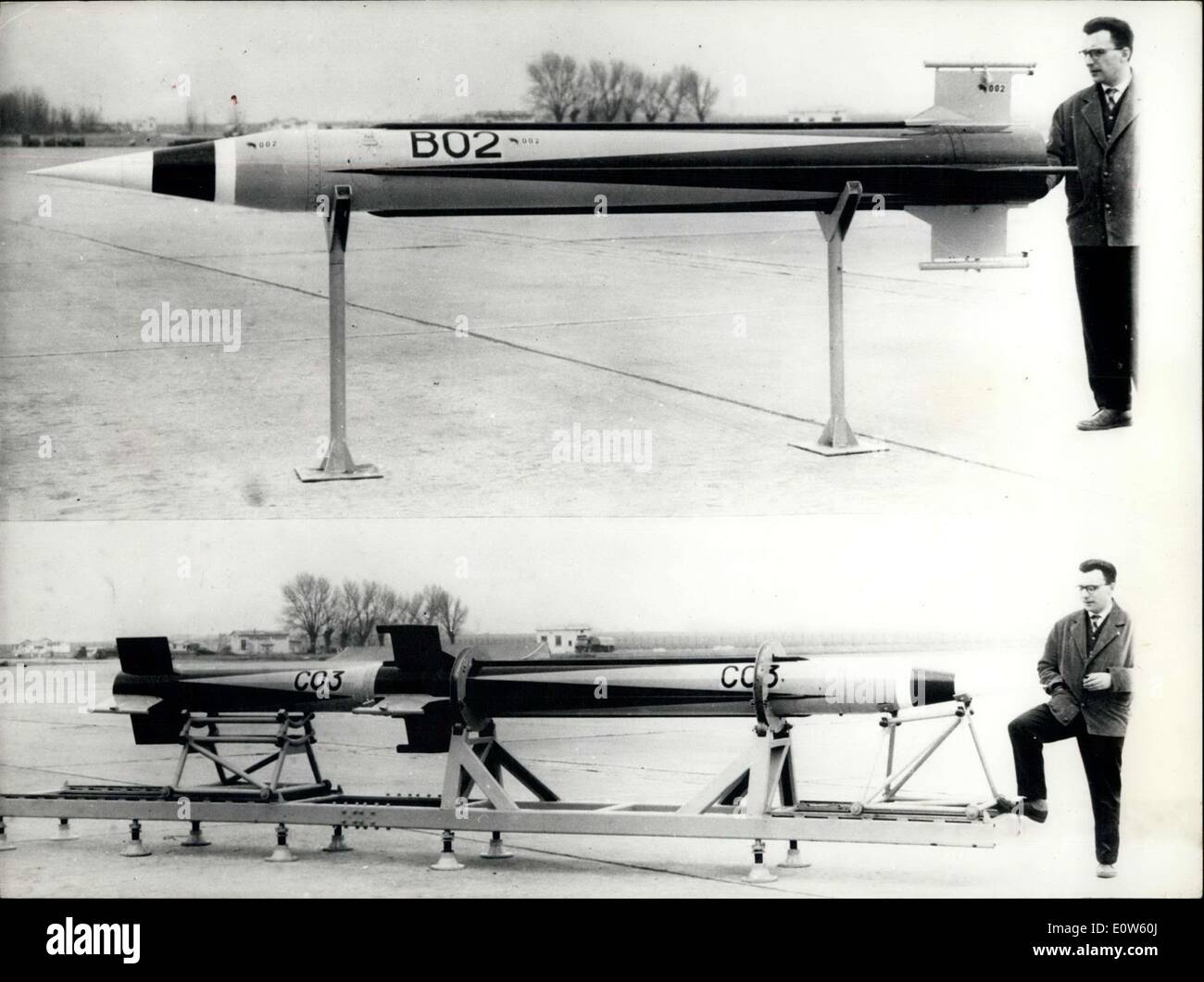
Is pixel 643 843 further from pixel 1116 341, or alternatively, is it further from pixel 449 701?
pixel 1116 341

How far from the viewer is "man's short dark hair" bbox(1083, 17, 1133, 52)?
27.4ft

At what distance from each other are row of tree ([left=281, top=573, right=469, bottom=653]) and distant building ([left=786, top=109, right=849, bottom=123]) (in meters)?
3.43

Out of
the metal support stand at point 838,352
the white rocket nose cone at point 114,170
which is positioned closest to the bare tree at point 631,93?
the metal support stand at point 838,352

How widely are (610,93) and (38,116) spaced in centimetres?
331

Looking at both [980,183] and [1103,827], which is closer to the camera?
[1103,827]

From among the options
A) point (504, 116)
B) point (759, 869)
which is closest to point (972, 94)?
point (504, 116)

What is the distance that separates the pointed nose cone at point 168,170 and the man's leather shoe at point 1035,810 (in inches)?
203

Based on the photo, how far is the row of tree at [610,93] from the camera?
8664 mm

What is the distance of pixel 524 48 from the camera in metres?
8.55

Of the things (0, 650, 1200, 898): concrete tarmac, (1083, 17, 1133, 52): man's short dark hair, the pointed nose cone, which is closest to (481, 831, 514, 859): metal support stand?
(0, 650, 1200, 898): concrete tarmac

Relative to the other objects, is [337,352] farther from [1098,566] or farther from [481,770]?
[1098,566]

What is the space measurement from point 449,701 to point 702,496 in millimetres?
1777

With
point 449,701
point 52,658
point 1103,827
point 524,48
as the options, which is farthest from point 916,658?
point 52,658

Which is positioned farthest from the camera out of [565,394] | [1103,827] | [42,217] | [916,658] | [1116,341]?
[42,217]
